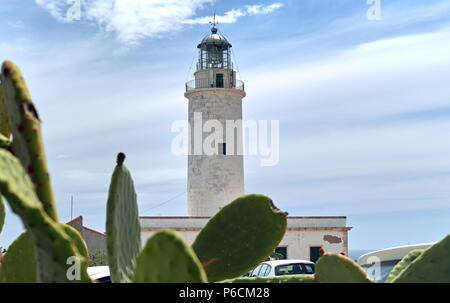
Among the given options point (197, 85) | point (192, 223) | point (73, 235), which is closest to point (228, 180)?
point (192, 223)

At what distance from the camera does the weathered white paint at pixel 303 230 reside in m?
27.9

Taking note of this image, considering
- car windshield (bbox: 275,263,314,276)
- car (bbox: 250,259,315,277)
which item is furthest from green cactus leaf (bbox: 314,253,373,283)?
car windshield (bbox: 275,263,314,276)

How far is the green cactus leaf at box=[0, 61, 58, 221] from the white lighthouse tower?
28317 mm

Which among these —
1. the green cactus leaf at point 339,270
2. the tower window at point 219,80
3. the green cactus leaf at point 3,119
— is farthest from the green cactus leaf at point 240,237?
the tower window at point 219,80

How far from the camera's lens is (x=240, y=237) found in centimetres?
179

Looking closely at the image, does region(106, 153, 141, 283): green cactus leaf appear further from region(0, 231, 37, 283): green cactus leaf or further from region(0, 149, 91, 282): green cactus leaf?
region(0, 231, 37, 283): green cactus leaf

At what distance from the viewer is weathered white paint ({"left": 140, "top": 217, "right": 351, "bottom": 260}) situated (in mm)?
27891

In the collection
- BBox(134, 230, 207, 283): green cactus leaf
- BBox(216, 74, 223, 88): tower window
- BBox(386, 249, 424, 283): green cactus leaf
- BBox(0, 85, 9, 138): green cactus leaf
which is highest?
BBox(216, 74, 223, 88): tower window

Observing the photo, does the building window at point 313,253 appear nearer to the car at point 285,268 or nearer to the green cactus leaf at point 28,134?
the car at point 285,268

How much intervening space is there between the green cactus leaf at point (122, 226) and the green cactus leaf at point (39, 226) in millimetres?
155

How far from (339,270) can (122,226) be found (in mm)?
514

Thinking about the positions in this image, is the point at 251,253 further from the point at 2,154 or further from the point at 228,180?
the point at 228,180
